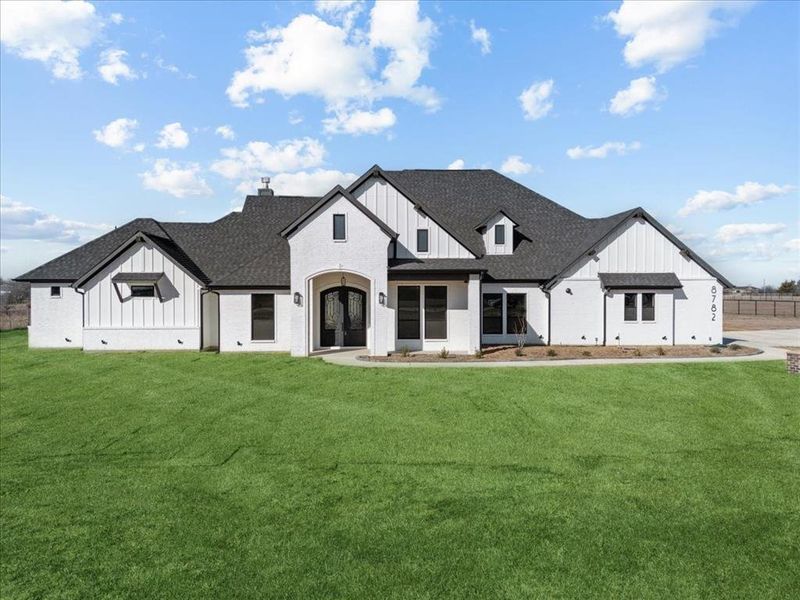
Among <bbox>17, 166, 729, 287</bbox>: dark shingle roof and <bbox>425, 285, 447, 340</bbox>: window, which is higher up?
<bbox>17, 166, 729, 287</bbox>: dark shingle roof

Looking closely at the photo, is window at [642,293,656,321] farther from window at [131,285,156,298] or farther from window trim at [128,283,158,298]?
window at [131,285,156,298]

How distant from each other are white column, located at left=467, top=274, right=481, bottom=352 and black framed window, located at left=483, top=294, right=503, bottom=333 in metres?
2.39

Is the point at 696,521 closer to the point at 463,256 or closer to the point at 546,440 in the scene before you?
the point at 546,440

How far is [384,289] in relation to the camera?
60.1ft

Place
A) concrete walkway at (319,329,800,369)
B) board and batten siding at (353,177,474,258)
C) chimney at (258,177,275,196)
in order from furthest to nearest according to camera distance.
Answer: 1. chimney at (258,177,275,196)
2. board and batten siding at (353,177,474,258)
3. concrete walkway at (319,329,800,369)

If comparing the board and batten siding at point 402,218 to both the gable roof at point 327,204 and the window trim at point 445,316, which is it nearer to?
the window trim at point 445,316

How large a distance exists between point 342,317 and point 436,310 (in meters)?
4.32

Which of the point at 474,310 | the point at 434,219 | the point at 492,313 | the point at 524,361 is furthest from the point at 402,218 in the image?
the point at 524,361

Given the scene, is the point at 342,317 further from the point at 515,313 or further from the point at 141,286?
the point at 141,286

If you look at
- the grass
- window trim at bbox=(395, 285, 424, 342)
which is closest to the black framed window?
window trim at bbox=(395, 285, 424, 342)

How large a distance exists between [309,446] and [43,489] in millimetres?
4214

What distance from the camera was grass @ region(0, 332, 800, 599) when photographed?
4906mm

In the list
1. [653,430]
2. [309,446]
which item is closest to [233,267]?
[309,446]

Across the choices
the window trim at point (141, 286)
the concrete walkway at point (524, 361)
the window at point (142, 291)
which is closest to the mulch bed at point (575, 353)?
the concrete walkway at point (524, 361)
